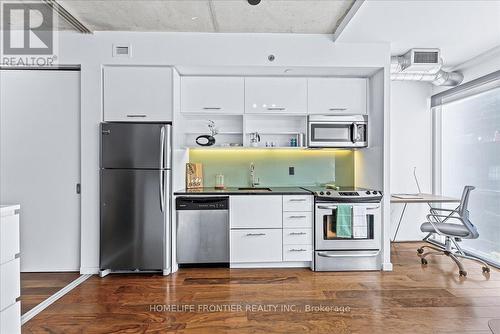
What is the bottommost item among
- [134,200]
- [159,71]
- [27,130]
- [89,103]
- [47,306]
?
[47,306]

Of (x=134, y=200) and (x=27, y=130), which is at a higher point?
(x=27, y=130)

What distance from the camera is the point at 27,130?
3283 mm

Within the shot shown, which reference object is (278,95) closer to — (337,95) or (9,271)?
(337,95)

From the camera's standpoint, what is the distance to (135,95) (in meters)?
3.33

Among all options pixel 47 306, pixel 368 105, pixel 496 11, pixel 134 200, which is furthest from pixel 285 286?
pixel 496 11

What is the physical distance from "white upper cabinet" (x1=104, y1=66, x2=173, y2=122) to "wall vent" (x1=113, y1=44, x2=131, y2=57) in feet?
0.46

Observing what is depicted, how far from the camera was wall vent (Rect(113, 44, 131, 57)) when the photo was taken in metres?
3.33

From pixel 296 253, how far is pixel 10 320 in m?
2.63

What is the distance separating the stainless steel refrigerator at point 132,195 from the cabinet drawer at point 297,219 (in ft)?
4.74

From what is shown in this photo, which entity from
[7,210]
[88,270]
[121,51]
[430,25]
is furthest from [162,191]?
[430,25]

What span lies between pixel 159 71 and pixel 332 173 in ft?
8.88

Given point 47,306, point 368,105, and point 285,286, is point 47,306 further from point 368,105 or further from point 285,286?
point 368,105

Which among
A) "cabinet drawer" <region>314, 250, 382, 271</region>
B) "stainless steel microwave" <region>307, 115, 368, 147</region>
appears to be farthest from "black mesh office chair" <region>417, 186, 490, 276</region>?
"stainless steel microwave" <region>307, 115, 368, 147</region>

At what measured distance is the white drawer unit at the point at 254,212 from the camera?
343 centimetres
